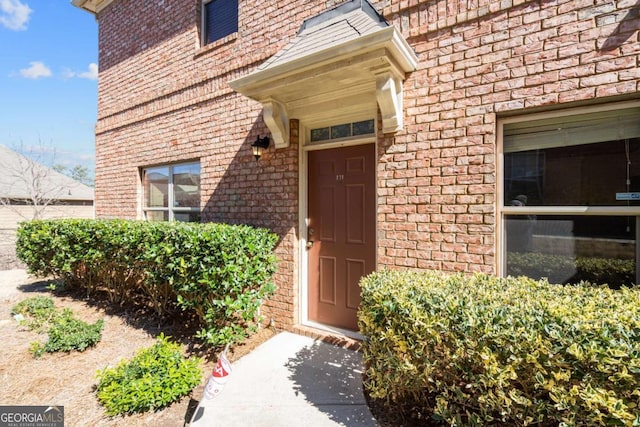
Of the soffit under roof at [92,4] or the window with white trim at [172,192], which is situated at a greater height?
the soffit under roof at [92,4]

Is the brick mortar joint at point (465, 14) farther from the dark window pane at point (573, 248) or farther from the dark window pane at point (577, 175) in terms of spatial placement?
the dark window pane at point (573, 248)

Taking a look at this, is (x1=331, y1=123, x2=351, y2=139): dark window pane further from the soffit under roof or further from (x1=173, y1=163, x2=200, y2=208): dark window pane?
the soffit under roof

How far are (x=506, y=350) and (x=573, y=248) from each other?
1557mm

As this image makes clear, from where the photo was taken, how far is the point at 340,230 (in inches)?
150

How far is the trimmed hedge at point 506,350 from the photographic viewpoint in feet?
4.90

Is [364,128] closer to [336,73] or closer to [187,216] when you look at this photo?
[336,73]

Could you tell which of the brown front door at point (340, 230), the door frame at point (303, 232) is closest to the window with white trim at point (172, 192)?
the door frame at point (303, 232)

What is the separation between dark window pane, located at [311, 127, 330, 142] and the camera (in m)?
3.94

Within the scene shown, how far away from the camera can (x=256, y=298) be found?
3537mm

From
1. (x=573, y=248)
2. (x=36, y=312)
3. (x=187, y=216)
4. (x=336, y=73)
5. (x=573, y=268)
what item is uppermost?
(x=336, y=73)

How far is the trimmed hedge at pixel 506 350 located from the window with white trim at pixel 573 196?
466 mm

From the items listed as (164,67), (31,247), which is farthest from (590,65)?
(31,247)

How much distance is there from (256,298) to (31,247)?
5.28 meters

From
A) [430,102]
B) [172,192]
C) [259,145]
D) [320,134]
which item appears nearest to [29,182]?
[172,192]
